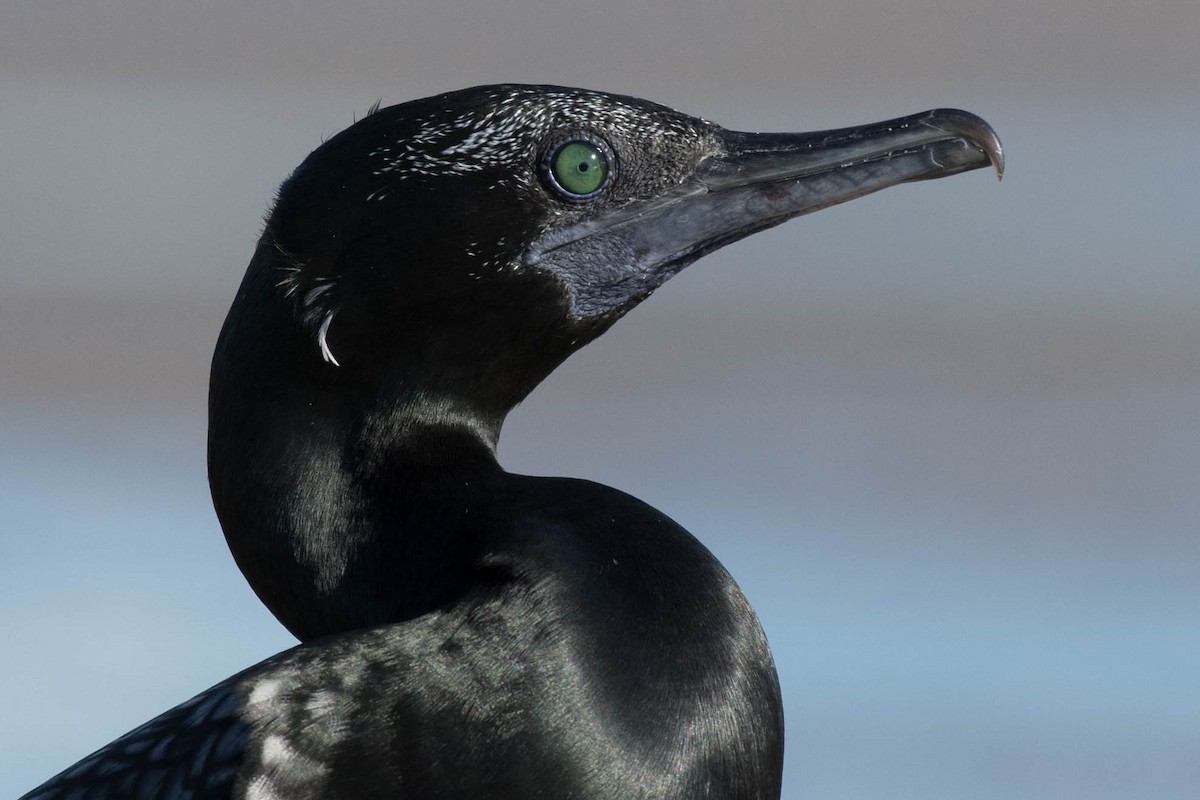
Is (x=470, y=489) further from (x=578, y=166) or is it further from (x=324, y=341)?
(x=578, y=166)

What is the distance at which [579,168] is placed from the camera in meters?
1.94

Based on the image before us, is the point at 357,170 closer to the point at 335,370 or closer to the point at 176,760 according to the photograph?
the point at 335,370

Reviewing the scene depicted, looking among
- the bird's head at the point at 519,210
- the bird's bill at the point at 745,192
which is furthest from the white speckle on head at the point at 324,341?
the bird's bill at the point at 745,192

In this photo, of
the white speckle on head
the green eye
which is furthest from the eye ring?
the white speckle on head

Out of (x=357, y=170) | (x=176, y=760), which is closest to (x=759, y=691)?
(x=176, y=760)

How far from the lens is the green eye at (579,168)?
1.92m

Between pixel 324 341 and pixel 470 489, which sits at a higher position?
pixel 324 341

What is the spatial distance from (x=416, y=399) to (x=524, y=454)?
463cm

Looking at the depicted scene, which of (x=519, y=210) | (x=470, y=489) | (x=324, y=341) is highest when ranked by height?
(x=519, y=210)

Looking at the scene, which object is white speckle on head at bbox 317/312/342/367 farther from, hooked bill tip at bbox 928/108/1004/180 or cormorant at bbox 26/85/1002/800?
hooked bill tip at bbox 928/108/1004/180

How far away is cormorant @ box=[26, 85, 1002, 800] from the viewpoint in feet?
5.31

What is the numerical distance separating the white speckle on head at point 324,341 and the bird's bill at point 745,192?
286mm

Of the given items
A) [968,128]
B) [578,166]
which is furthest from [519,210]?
[968,128]

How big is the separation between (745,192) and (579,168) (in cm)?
24
